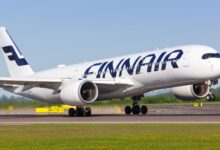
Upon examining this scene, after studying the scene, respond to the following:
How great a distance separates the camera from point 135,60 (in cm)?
4791

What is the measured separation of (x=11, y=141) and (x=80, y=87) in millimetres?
23959

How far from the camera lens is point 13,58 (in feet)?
194

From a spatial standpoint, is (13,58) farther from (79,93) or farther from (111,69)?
(79,93)

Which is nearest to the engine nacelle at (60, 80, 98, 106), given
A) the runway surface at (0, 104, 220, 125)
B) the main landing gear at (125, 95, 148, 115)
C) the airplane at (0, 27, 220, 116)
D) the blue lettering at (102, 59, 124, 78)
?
the airplane at (0, 27, 220, 116)

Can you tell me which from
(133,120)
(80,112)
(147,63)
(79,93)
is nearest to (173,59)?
(147,63)

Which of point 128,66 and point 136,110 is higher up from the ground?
point 128,66

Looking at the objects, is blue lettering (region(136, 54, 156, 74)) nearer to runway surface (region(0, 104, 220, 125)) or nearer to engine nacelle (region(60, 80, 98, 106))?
runway surface (region(0, 104, 220, 125))

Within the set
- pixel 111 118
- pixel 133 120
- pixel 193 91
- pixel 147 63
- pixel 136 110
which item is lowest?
pixel 133 120

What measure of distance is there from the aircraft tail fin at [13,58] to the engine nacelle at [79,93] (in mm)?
12707

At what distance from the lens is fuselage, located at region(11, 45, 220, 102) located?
43.8 meters

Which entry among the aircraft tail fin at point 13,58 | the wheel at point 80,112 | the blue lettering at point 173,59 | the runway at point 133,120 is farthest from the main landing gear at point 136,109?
the aircraft tail fin at point 13,58

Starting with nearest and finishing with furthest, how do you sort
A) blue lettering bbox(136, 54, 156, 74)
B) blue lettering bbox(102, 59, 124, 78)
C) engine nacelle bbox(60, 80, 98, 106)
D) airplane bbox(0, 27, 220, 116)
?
airplane bbox(0, 27, 220, 116)
engine nacelle bbox(60, 80, 98, 106)
blue lettering bbox(136, 54, 156, 74)
blue lettering bbox(102, 59, 124, 78)

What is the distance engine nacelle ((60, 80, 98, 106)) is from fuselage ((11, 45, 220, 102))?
9.65 feet

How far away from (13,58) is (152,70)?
61.0 ft
